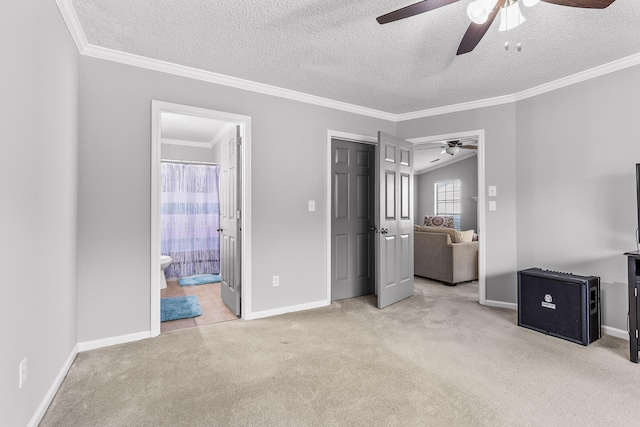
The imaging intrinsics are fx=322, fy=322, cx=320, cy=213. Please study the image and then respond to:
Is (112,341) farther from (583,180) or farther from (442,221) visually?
(442,221)

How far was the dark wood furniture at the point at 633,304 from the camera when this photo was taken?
2.31 metres

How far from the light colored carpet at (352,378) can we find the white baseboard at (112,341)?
0.08 metres

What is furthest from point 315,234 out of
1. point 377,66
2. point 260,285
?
point 377,66

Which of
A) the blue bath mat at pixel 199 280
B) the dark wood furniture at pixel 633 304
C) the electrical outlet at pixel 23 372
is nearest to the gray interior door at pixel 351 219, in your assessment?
the blue bath mat at pixel 199 280

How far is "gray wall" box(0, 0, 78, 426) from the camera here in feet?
4.40

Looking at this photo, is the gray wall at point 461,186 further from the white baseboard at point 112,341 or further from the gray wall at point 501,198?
the white baseboard at point 112,341

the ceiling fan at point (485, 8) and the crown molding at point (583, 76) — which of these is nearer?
the ceiling fan at point (485, 8)

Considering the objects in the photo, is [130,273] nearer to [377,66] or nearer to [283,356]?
[283,356]

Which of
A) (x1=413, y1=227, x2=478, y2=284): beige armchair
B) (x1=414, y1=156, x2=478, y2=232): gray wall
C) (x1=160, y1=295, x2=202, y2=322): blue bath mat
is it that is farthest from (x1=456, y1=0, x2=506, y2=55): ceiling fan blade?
(x1=414, y1=156, x2=478, y2=232): gray wall

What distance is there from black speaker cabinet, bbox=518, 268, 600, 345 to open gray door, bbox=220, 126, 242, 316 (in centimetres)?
276

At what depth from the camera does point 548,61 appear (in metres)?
2.79

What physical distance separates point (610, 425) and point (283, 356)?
1916 mm

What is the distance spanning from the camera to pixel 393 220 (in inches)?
148

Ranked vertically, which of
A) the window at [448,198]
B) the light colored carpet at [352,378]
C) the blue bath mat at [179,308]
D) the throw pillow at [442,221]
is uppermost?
the window at [448,198]
